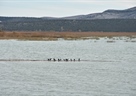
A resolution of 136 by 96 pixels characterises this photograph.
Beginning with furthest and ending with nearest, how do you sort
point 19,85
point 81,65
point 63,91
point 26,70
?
1. point 81,65
2. point 26,70
3. point 19,85
4. point 63,91

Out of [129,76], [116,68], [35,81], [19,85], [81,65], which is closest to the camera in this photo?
[19,85]

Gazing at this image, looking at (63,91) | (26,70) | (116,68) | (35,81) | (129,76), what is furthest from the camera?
(116,68)

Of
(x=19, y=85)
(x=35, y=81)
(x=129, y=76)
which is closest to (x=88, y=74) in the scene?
(x=129, y=76)

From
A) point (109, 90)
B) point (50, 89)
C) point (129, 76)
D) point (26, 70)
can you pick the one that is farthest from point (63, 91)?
point (26, 70)

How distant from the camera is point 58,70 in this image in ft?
160

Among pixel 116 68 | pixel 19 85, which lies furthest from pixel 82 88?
pixel 116 68

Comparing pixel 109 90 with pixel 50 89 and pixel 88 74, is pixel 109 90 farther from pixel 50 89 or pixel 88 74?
pixel 88 74

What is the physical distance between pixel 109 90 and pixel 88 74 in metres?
10.8

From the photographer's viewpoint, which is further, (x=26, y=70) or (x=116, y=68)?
(x=116, y=68)

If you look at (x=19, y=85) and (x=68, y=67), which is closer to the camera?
(x=19, y=85)

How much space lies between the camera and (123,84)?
38.0m

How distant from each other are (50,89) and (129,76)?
11.0 m

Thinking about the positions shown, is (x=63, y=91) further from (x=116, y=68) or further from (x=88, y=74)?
(x=116, y=68)

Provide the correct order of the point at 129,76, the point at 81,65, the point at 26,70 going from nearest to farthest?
the point at 129,76, the point at 26,70, the point at 81,65
